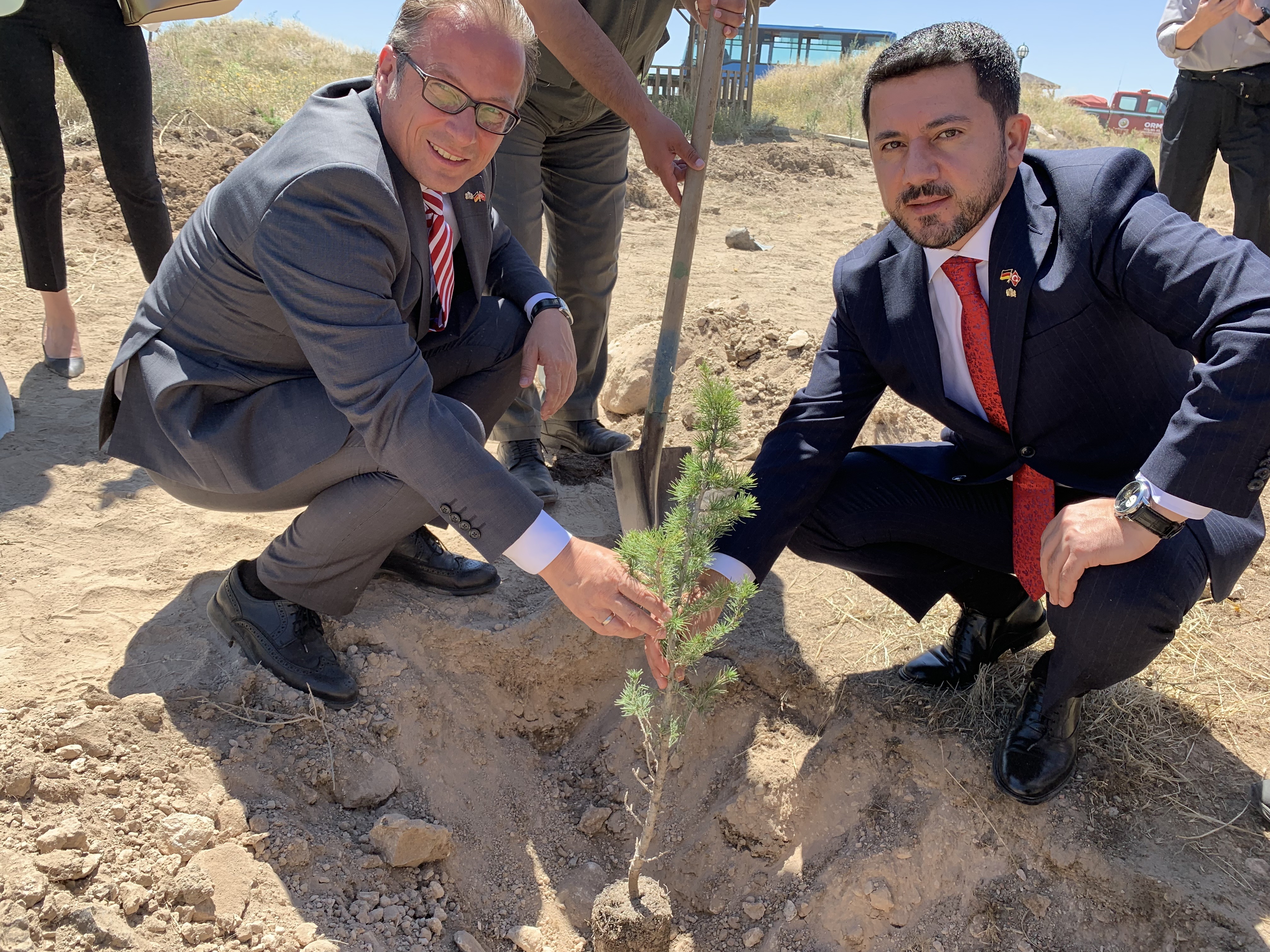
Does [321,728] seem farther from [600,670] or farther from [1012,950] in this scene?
[1012,950]

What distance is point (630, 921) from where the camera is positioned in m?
1.95

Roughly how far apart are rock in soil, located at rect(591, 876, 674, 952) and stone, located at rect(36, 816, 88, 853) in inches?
41.9

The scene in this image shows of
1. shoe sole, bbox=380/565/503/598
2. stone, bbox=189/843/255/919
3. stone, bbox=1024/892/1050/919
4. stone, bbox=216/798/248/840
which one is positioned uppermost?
shoe sole, bbox=380/565/503/598

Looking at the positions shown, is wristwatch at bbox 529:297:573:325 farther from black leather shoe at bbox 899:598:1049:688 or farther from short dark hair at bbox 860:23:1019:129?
black leather shoe at bbox 899:598:1049:688

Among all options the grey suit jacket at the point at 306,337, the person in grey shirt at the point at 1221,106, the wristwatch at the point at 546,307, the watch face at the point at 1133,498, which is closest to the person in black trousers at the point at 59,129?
the grey suit jacket at the point at 306,337

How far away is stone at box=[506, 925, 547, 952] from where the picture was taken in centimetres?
210

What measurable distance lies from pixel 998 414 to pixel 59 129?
3.63 meters

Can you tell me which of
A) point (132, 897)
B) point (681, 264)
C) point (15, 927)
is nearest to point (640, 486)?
point (681, 264)

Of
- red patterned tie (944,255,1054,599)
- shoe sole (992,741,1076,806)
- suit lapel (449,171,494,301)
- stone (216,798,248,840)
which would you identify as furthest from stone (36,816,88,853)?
red patterned tie (944,255,1054,599)

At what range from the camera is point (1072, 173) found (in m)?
2.09

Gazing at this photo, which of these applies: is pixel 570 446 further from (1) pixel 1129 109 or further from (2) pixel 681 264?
(1) pixel 1129 109

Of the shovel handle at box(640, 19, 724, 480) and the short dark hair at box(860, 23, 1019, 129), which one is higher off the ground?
the short dark hair at box(860, 23, 1019, 129)

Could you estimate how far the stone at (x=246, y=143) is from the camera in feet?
22.3

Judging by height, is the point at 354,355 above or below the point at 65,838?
above
